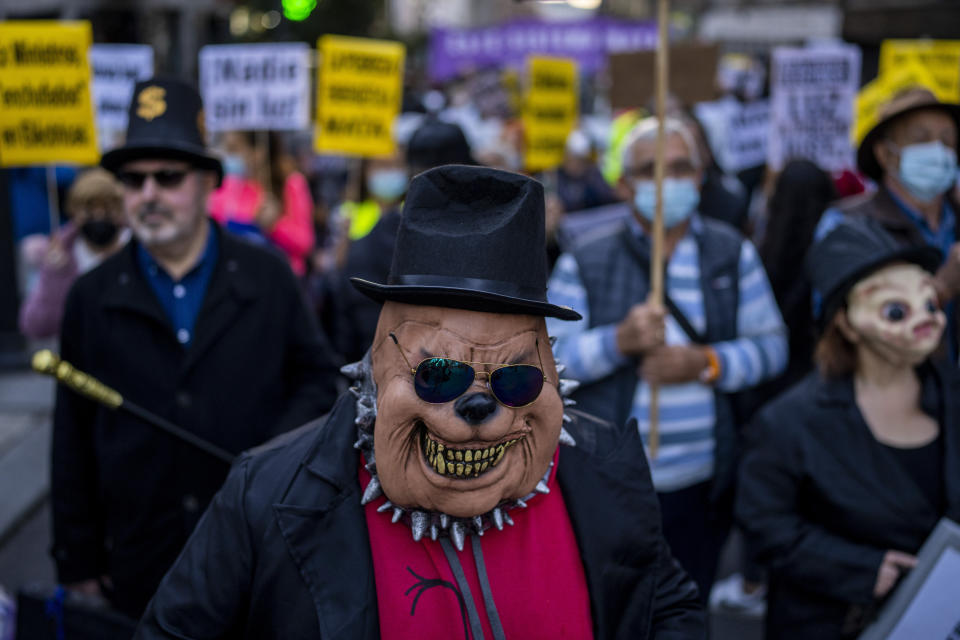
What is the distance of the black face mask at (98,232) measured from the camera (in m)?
4.62

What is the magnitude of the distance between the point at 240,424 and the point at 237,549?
1.33m

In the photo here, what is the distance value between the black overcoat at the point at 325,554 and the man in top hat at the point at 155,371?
1.16 meters

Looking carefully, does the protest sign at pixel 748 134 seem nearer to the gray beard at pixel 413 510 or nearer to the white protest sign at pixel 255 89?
the white protest sign at pixel 255 89

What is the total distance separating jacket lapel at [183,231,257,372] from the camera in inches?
124

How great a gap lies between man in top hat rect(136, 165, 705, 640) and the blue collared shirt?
131 centimetres

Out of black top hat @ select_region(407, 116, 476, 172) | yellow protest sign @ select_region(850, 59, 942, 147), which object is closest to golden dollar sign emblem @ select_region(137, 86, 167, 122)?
black top hat @ select_region(407, 116, 476, 172)

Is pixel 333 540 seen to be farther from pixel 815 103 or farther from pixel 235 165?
pixel 235 165

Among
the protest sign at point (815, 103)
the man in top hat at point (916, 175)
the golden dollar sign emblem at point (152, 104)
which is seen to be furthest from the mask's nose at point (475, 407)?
the protest sign at point (815, 103)

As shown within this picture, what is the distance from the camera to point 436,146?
171 inches

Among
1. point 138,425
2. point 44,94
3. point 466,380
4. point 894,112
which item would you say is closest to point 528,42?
point 44,94

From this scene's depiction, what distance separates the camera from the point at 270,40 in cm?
1831

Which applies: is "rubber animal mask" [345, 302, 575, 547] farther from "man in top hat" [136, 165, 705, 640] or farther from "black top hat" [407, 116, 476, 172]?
"black top hat" [407, 116, 476, 172]

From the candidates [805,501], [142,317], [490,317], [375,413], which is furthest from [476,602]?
[142,317]

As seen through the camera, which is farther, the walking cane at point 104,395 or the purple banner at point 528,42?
the purple banner at point 528,42
